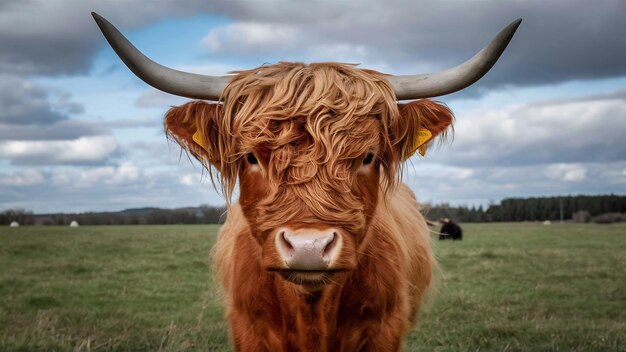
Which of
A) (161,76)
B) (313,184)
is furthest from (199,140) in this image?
(313,184)

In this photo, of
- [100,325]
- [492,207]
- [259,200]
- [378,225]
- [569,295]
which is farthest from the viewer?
[492,207]

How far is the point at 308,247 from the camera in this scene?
3.32 meters

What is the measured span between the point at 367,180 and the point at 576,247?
895 inches

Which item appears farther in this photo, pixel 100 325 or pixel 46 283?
pixel 46 283

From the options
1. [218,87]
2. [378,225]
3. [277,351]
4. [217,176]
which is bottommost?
[277,351]

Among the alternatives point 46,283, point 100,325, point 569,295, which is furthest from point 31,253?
point 569,295

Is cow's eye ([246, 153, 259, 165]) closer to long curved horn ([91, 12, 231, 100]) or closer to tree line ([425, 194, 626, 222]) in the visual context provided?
long curved horn ([91, 12, 231, 100])

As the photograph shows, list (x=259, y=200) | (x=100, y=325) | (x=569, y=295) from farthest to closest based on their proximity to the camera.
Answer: (x=569, y=295) < (x=100, y=325) < (x=259, y=200)

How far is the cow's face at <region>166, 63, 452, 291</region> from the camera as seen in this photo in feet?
11.5

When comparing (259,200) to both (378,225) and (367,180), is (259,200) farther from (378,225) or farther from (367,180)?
(378,225)

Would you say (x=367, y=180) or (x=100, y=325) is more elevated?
(x=367, y=180)

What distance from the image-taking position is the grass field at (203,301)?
7.79m

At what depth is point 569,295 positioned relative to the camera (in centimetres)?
1283

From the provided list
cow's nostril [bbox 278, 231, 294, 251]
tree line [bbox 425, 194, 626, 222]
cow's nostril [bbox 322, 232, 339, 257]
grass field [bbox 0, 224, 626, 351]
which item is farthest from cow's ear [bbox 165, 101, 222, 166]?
tree line [bbox 425, 194, 626, 222]
